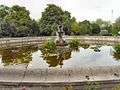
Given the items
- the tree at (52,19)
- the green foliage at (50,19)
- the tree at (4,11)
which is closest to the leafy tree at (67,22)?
the tree at (52,19)

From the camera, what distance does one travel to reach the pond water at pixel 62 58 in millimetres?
28263

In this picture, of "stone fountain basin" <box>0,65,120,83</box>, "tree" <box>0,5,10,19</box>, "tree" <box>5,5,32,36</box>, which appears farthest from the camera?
"tree" <box>0,5,10,19</box>

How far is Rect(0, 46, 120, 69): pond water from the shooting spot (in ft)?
92.7

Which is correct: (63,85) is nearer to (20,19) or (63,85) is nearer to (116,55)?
(116,55)

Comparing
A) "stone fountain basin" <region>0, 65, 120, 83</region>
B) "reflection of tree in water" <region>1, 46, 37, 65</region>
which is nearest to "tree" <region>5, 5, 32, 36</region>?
"reflection of tree in water" <region>1, 46, 37, 65</region>

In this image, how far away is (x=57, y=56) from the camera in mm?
32656

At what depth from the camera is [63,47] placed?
1501 inches

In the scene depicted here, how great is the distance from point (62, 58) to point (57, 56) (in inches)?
52.6

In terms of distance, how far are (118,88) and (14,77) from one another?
5.95 m

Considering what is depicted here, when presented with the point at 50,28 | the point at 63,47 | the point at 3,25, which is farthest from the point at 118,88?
the point at 50,28

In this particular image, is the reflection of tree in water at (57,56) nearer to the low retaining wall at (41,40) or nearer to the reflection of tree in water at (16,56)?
the reflection of tree in water at (16,56)

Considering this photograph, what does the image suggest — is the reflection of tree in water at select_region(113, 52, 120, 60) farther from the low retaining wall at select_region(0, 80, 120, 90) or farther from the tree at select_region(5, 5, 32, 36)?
the tree at select_region(5, 5, 32, 36)

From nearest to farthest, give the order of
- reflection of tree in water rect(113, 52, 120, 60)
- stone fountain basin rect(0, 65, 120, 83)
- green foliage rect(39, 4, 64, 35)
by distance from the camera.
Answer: stone fountain basin rect(0, 65, 120, 83) < reflection of tree in water rect(113, 52, 120, 60) < green foliage rect(39, 4, 64, 35)

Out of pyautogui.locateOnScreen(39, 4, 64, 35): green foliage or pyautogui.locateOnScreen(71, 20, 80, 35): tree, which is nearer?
pyautogui.locateOnScreen(39, 4, 64, 35): green foliage
